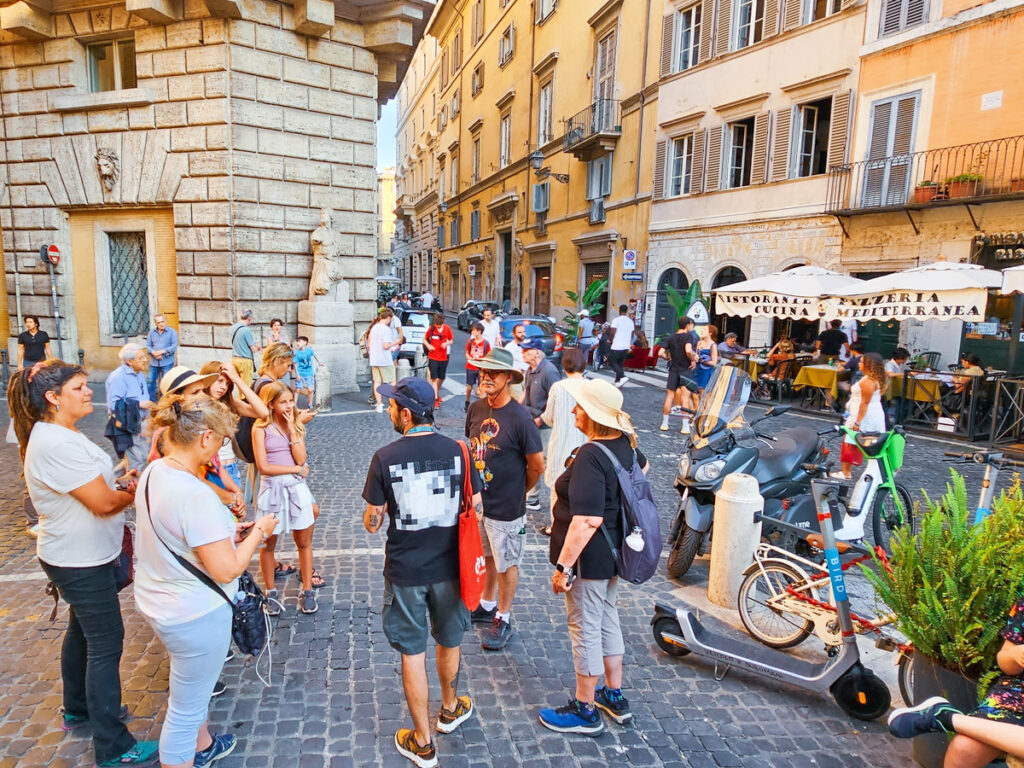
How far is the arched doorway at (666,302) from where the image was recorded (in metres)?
19.2

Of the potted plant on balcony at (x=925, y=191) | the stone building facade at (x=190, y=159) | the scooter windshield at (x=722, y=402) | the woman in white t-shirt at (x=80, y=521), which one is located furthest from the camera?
the potted plant on balcony at (x=925, y=191)

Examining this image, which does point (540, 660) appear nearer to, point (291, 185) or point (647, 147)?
point (291, 185)

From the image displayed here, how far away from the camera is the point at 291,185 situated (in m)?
11.9

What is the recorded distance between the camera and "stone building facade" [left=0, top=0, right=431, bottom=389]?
11.3 m

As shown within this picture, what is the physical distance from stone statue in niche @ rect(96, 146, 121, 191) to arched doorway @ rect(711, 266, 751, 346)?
14.2 metres

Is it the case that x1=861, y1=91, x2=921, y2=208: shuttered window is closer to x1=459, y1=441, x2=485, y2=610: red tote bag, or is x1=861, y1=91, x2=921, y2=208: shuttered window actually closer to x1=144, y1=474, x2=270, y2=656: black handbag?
x1=459, y1=441, x2=485, y2=610: red tote bag

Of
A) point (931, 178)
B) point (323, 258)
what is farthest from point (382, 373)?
point (931, 178)

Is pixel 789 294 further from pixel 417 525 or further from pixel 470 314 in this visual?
pixel 470 314

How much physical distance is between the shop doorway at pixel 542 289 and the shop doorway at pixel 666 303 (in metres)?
8.23

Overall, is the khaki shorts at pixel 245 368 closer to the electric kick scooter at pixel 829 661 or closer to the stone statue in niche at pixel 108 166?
the stone statue in niche at pixel 108 166

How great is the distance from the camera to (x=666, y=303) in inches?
772

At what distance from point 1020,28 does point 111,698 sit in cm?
1600

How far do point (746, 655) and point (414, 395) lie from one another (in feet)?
7.75

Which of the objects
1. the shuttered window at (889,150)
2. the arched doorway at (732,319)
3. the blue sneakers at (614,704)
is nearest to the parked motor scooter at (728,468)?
the blue sneakers at (614,704)
